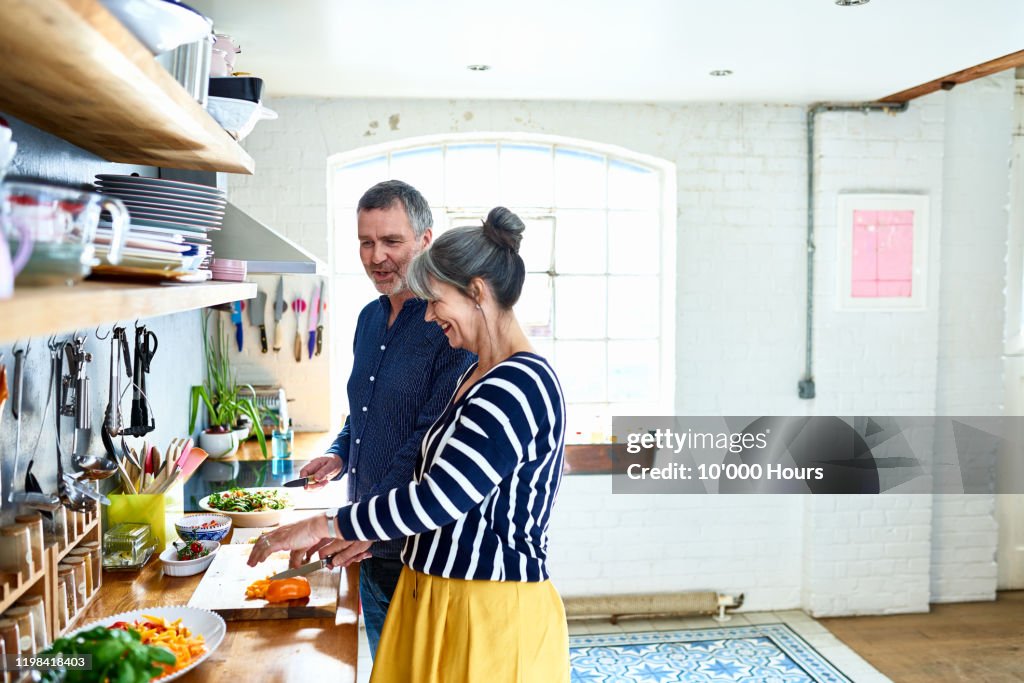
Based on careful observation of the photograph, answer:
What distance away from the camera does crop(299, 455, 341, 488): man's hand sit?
7.70ft

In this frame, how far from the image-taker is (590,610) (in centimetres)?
455

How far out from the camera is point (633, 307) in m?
4.85

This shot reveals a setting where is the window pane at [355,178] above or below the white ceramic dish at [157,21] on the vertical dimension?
above

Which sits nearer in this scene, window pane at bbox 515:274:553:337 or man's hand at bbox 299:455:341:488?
man's hand at bbox 299:455:341:488

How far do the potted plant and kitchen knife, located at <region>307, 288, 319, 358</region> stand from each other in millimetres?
370

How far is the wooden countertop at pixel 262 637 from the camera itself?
1672mm

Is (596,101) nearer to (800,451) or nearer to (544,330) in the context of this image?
(544,330)

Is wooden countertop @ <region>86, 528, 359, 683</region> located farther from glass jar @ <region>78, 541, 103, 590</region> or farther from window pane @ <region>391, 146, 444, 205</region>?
window pane @ <region>391, 146, 444, 205</region>

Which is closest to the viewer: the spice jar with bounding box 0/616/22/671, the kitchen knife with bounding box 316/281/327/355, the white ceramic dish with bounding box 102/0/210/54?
the white ceramic dish with bounding box 102/0/210/54

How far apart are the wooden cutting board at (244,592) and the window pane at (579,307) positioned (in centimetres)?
276

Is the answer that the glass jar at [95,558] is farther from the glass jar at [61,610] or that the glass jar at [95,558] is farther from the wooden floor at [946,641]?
the wooden floor at [946,641]

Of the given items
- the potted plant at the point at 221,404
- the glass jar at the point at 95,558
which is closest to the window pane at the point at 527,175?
the potted plant at the point at 221,404

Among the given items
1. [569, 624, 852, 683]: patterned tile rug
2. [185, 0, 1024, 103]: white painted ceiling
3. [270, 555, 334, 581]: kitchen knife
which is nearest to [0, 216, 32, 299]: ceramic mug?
[270, 555, 334, 581]: kitchen knife

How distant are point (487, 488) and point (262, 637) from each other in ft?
2.09
